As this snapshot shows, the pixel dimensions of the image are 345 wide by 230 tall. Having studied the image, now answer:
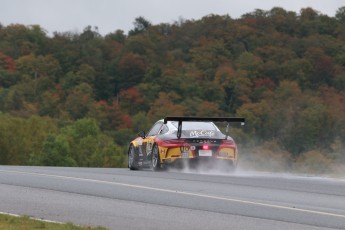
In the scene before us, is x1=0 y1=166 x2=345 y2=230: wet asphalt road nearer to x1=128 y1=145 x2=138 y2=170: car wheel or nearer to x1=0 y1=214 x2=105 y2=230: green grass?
x1=0 y1=214 x2=105 y2=230: green grass

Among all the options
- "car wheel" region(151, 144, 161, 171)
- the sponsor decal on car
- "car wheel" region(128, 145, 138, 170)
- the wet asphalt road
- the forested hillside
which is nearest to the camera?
the wet asphalt road

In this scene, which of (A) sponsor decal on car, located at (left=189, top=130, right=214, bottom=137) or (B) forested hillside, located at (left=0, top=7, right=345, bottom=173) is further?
(B) forested hillside, located at (left=0, top=7, right=345, bottom=173)

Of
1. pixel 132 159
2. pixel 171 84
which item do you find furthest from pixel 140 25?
pixel 132 159

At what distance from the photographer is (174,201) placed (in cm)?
1745

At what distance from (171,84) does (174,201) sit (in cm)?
12452

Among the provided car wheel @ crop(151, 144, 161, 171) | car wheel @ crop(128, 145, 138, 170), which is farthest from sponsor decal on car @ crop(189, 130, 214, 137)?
car wheel @ crop(128, 145, 138, 170)

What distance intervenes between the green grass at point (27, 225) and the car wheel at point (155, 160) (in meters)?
13.4

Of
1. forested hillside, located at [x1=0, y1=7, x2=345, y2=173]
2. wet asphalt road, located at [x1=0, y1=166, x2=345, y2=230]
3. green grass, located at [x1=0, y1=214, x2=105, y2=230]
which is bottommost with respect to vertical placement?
green grass, located at [x1=0, y1=214, x2=105, y2=230]

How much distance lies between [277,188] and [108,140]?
111198 mm

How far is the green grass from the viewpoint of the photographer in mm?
13609

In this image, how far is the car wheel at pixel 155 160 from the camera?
27891 mm

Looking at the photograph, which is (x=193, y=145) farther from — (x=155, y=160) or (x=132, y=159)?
(x=132, y=159)

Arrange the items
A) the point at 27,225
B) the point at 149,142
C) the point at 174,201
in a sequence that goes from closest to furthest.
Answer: the point at 27,225 → the point at 174,201 → the point at 149,142

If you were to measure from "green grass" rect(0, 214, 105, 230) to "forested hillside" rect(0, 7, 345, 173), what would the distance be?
77.6 meters
